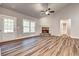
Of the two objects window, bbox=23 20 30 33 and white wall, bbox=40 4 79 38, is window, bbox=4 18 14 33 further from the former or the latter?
white wall, bbox=40 4 79 38

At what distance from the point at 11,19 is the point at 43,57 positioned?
1.02m

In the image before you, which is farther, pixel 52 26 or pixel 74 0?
pixel 52 26

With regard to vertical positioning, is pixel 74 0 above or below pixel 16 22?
above

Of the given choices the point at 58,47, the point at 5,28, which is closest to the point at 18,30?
the point at 5,28

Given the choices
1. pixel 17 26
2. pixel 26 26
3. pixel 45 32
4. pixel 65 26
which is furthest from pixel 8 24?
pixel 65 26

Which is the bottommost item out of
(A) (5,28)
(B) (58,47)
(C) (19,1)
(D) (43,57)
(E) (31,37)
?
(D) (43,57)

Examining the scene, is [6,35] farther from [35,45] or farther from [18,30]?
[35,45]

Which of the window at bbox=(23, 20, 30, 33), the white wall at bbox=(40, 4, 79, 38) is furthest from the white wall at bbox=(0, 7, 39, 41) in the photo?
the white wall at bbox=(40, 4, 79, 38)

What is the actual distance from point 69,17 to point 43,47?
0.85 metres

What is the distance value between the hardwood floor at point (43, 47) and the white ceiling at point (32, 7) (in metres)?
0.59

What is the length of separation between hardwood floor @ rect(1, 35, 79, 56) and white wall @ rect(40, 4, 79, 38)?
0.16 meters

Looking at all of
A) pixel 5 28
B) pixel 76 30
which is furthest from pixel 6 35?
pixel 76 30

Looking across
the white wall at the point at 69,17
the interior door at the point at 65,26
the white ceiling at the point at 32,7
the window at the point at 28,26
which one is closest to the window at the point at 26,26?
the window at the point at 28,26

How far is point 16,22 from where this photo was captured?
2617mm
